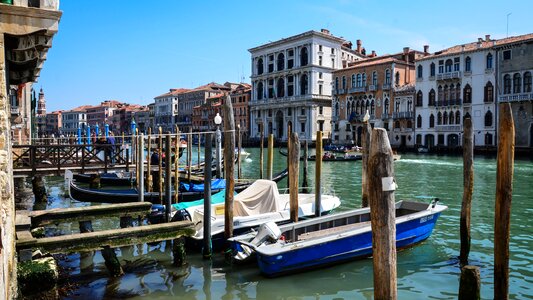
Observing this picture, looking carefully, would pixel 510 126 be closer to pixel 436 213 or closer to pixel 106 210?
pixel 436 213

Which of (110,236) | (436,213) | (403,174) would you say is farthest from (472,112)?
(110,236)

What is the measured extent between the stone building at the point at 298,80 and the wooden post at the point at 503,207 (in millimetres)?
41029

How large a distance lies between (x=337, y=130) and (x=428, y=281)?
36.9 metres

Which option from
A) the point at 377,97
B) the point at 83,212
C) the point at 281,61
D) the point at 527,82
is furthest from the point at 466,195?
the point at 281,61

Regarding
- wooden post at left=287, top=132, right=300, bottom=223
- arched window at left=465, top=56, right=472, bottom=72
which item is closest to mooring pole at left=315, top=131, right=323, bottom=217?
wooden post at left=287, top=132, right=300, bottom=223

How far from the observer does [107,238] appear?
571cm

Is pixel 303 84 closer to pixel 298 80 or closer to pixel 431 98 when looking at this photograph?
pixel 298 80

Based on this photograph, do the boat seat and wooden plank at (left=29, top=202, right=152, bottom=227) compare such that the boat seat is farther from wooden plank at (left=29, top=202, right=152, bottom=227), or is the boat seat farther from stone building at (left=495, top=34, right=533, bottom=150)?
stone building at (left=495, top=34, right=533, bottom=150)

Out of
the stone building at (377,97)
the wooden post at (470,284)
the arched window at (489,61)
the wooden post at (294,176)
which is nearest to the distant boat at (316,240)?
the wooden post at (294,176)

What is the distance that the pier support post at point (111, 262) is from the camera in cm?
589

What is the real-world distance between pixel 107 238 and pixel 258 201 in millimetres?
2776

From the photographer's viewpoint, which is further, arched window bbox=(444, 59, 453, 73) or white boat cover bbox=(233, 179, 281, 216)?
arched window bbox=(444, 59, 453, 73)

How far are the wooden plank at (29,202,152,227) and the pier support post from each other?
1.33 meters

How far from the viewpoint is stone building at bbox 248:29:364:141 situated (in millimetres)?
46500
